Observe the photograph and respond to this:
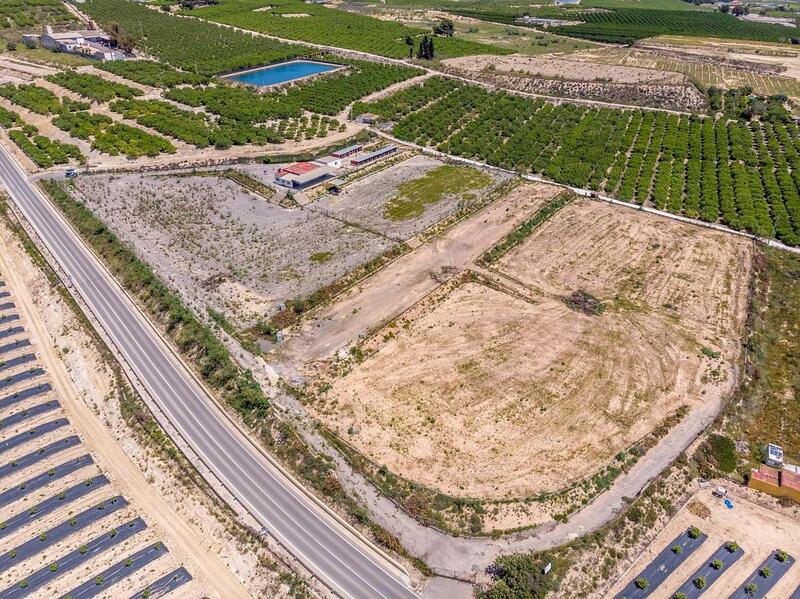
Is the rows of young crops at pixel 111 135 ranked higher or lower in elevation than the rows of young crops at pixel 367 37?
lower

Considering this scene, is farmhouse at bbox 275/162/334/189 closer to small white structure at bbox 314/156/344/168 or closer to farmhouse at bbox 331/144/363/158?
small white structure at bbox 314/156/344/168

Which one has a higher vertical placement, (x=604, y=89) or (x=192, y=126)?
(x=604, y=89)

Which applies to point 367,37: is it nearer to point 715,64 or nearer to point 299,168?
point 715,64

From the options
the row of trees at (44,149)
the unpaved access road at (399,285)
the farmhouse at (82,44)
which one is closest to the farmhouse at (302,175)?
the unpaved access road at (399,285)

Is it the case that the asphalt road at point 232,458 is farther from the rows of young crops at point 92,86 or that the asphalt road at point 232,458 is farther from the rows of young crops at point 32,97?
the rows of young crops at point 92,86

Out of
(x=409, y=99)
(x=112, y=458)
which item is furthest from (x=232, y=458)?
(x=409, y=99)

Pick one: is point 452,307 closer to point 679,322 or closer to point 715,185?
point 679,322
